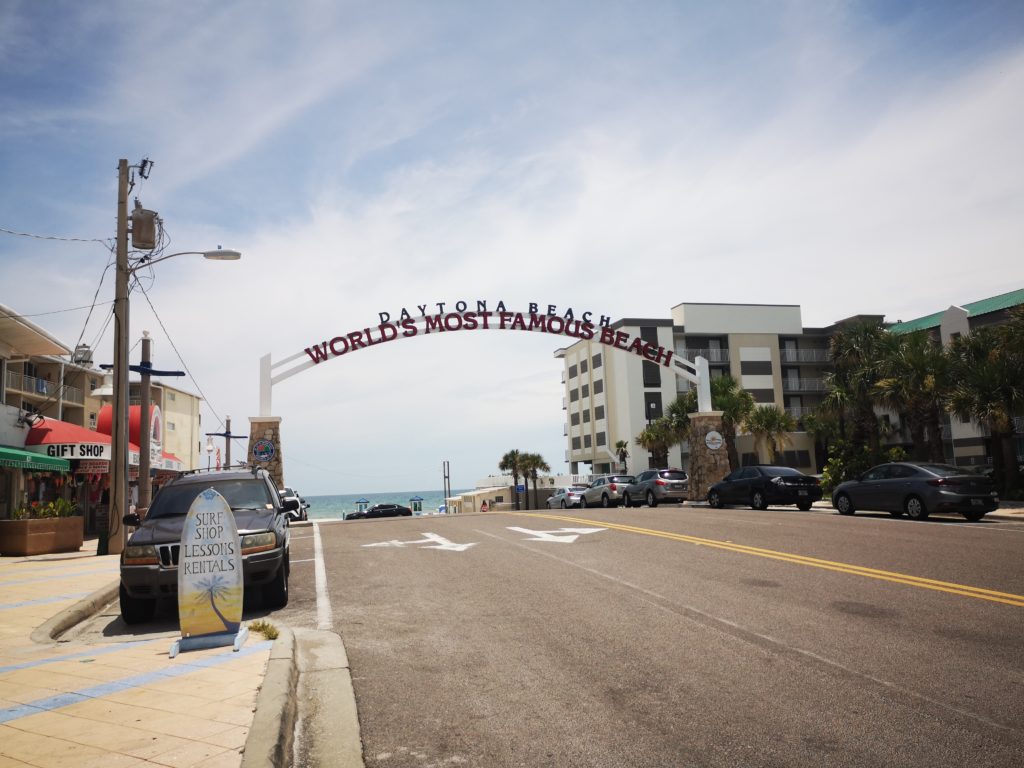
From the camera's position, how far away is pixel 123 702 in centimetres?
530

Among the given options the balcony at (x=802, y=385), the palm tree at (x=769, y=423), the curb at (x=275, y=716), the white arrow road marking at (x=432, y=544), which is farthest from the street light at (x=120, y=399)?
the balcony at (x=802, y=385)

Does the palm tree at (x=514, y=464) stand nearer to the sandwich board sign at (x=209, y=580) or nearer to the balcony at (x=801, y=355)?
the balcony at (x=801, y=355)

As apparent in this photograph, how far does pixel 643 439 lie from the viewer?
57.3 m

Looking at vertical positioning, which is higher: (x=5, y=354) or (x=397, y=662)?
(x=5, y=354)

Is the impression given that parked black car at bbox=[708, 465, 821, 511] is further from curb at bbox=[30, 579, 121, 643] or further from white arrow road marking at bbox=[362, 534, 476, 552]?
curb at bbox=[30, 579, 121, 643]

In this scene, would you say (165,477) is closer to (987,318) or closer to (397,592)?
(397,592)

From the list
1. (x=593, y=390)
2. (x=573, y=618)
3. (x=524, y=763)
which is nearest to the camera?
(x=524, y=763)

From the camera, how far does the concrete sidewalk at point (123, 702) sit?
168 inches

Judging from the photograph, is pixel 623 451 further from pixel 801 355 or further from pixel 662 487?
pixel 662 487

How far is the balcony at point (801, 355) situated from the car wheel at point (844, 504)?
5078 cm

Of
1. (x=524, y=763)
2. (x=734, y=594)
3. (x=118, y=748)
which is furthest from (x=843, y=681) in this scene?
(x=118, y=748)

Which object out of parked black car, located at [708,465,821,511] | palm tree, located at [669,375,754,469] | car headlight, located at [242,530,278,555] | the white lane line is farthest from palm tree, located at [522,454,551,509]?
car headlight, located at [242,530,278,555]

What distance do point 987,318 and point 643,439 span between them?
23514mm

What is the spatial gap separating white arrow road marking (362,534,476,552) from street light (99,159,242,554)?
5860 mm
